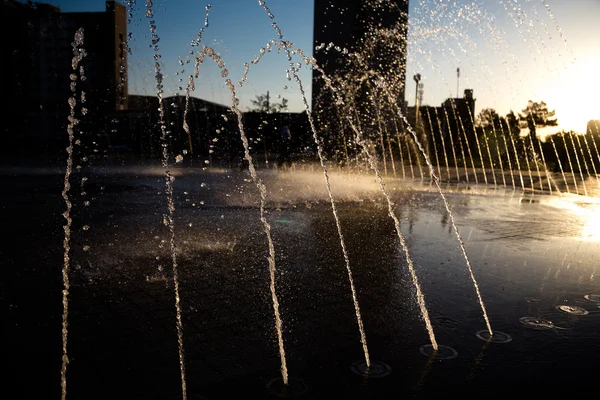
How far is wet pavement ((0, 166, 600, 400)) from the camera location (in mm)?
2848

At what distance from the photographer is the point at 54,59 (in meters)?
55.4

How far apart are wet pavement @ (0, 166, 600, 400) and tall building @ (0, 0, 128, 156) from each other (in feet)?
129

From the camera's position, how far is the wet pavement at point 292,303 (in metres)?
2.85

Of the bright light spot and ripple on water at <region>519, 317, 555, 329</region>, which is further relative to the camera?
→ the bright light spot

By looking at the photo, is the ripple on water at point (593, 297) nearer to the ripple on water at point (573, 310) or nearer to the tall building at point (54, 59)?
the ripple on water at point (573, 310)

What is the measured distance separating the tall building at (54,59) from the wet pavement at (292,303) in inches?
1553

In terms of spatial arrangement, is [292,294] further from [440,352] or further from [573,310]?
[573,310]

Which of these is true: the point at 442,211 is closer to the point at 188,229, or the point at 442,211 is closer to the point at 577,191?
the point at 188,229

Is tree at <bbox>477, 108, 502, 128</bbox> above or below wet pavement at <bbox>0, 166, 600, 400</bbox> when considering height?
above

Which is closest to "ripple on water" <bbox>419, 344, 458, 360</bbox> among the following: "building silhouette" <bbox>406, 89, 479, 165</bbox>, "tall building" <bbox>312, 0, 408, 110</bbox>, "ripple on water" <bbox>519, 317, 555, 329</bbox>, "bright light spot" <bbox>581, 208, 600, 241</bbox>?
"ripple on water" <bbox>519, 317, 555, 329</bbox>

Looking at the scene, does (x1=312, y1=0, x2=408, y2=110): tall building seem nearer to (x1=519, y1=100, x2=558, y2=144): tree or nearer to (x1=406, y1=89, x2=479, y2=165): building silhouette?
(x1=406, y1=89, x2=479, y2=165): building silhouette

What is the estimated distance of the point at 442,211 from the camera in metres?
9.84

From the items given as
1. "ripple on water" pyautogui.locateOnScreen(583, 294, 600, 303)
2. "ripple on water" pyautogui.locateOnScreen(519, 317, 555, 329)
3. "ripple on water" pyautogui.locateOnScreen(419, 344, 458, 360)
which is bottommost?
"ripple on water" pyautogui.locateOnScreen(419, 344, 458, 360)

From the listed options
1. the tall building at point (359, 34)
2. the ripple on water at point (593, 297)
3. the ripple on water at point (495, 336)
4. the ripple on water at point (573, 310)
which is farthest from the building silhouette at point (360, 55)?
the ripple on water at point (495, 336)
